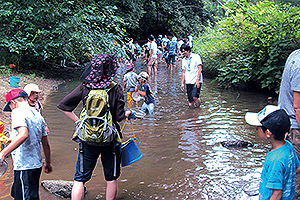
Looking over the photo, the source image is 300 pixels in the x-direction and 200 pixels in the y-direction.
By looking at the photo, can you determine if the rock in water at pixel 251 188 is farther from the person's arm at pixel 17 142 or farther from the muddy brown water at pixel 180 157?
the person's arm at pixel 17 142

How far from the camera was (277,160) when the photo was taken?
96.1 inches

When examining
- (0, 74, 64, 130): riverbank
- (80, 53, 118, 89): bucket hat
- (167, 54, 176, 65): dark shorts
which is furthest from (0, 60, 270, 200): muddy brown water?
(167, 54, 176, 65): dark shorts

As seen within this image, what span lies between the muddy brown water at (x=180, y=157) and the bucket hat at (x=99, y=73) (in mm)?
1709

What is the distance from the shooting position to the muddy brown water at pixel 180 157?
4.10 m

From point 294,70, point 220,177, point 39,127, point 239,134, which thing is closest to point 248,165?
point 220,177

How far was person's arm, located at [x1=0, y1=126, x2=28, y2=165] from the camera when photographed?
8.74ft

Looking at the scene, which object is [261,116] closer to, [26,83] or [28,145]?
[28,145]

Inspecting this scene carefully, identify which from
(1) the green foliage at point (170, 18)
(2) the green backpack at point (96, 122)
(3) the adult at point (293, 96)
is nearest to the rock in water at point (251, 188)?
(3) the adult at point (293, 96)

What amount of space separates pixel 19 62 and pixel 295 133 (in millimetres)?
13745

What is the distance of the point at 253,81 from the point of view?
11.3 metres

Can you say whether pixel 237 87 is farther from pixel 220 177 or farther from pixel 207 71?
pixel 220 177

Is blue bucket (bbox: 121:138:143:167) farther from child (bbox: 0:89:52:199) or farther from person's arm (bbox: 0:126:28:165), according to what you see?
person's arm (bbox: 0:126:28:165)

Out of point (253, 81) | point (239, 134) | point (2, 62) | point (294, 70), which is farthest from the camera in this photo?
point (2, 62)

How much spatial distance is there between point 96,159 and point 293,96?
2.23 metres
